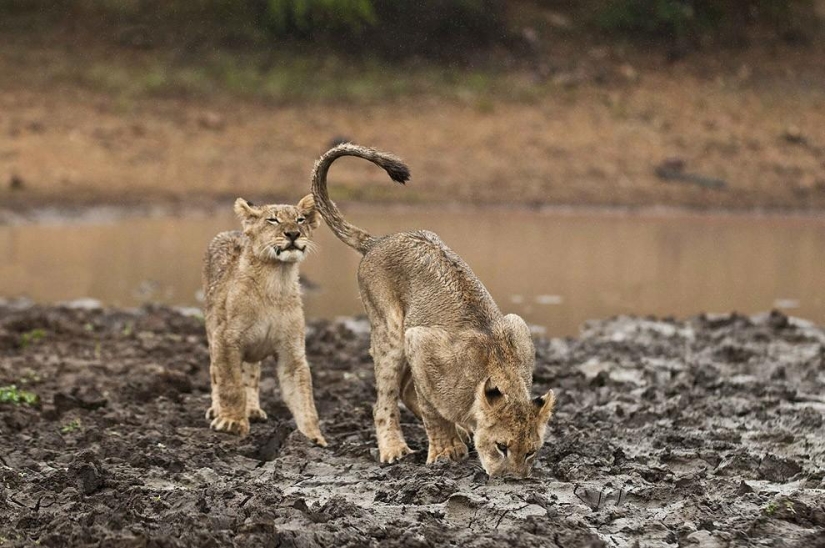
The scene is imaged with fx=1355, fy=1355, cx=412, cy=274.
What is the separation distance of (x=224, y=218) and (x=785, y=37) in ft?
63.3

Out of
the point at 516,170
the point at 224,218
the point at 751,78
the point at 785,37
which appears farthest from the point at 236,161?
the point at 785,37

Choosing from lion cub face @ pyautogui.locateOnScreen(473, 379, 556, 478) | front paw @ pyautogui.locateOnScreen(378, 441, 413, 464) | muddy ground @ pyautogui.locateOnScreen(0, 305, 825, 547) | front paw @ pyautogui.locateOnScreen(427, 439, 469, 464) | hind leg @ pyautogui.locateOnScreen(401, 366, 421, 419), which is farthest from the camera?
hind leg @ pyautogui.locateOnScreen(401, 366, 421, 419)

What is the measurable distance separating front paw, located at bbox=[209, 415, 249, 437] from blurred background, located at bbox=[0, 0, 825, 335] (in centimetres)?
809

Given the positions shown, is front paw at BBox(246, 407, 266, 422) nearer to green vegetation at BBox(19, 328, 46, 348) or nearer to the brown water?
green vegetation at BBox(19, 328, 46, 348)

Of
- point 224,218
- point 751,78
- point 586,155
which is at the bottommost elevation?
point 224,218

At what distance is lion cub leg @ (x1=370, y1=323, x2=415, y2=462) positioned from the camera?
27.3 feet

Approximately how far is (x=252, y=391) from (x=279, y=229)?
57.0 inches

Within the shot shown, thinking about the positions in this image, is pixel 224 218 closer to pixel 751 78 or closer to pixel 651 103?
pixel 651 103

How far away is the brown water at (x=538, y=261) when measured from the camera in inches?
695

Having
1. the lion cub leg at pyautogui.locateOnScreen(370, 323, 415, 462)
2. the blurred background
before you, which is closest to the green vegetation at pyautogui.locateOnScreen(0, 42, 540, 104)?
the blurred background

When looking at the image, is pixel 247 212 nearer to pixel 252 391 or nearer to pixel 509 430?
pixel 252 391

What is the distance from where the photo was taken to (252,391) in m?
9.70

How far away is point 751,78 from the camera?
35.9m

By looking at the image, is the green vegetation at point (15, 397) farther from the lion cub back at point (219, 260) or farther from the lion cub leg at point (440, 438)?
the lion cub leg at point (440, 438)
